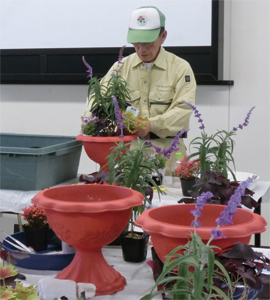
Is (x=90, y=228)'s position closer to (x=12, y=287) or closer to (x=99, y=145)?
(x=12, y=287)

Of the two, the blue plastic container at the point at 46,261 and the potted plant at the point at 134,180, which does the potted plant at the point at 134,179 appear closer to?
the potted plant at the point at 134,180

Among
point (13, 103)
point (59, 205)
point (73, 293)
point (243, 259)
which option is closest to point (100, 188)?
point (59, 205)

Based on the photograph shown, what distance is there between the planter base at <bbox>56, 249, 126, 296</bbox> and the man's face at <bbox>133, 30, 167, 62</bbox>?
1.98 meters

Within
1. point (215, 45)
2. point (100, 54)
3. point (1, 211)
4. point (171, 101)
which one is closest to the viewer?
point (1, 211)

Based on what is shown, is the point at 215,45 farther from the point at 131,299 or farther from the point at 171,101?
the point at 131,299

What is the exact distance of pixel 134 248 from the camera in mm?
1479

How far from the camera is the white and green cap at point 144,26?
304 cm

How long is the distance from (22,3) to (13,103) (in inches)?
32.1

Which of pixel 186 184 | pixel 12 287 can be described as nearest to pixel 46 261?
pixel 12 287

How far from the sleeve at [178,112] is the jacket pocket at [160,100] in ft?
0.10

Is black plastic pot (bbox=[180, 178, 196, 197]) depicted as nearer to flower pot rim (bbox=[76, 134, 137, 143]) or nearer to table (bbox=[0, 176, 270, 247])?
table (bbox=[0, 176, 270, 247])

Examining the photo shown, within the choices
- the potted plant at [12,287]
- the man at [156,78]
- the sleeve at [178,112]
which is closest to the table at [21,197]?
the sleeve at [178,112]

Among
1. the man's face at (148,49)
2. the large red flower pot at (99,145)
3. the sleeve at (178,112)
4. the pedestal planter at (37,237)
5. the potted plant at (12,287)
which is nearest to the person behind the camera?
the potted plant at (12,287)

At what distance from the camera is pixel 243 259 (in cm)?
108
